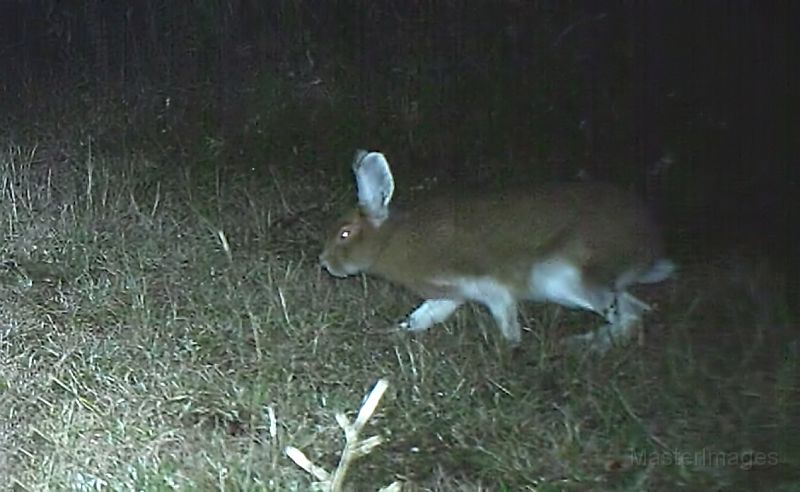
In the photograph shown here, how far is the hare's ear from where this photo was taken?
3283mm

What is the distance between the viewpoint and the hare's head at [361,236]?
11.1ft

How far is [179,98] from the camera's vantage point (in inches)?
181

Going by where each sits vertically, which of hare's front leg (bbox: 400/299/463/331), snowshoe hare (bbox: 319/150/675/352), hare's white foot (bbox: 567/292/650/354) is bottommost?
hare's front leg (bbox: 400/299/463/331)

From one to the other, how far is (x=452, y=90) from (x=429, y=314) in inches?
57.4

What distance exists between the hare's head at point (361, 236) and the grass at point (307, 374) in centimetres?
5

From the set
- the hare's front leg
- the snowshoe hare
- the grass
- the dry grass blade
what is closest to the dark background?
the snowshoe hare

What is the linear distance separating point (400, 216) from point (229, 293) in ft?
1.48

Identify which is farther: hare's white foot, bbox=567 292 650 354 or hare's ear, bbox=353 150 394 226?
hare's ear, bbox=353 150 394 226

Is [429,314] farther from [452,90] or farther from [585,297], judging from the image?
[452,90]

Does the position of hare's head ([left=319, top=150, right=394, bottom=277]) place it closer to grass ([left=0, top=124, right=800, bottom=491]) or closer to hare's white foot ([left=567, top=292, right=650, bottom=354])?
grass ([left=0, top=124, right=800, bottom=491])

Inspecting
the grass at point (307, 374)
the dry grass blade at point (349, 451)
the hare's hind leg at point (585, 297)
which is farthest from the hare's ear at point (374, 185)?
the dry grass blade at point (349, 451)

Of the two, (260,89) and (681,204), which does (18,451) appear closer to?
(681,204)

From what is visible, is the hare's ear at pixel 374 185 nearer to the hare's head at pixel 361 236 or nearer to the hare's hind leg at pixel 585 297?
the hare's head at pixel 361 236

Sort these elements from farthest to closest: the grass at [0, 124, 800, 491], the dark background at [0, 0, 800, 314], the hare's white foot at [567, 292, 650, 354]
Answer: the dark background at [0, 0, 800, 314], the hare's white foot at [567, 292, 650, 354], the grass at [0, 124, 800, 491]
